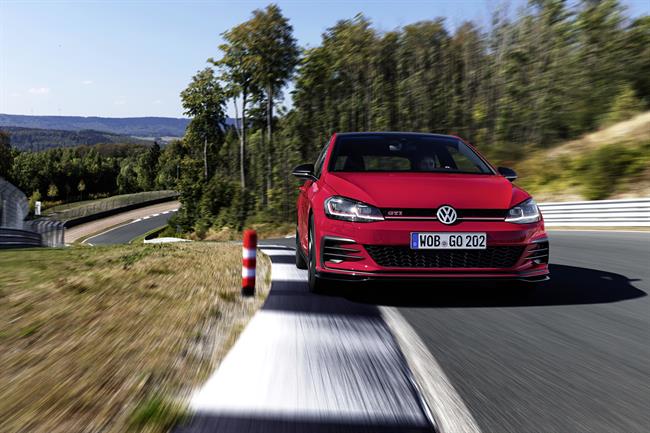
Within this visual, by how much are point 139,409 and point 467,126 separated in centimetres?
3740

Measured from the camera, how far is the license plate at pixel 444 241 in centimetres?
529

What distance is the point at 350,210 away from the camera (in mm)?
5531

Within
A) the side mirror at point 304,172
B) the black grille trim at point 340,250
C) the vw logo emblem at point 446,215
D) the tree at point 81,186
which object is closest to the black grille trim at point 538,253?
the vw logo emblem at point 446,215

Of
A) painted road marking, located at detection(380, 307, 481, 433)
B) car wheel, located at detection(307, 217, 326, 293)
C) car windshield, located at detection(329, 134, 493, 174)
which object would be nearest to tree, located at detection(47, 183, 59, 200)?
car windshield, located at detection(329, 134, 493, 174)

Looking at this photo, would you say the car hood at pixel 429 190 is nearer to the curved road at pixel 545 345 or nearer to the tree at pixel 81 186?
the curved road at pixel 545 345

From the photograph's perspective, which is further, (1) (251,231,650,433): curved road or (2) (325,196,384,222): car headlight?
(2) (325,196,384,222): car headlight

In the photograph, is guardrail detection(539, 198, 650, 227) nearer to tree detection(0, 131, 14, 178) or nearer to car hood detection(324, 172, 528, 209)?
car hood detection(324, 172, 528, 209)

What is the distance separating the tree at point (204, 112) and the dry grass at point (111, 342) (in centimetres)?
6065

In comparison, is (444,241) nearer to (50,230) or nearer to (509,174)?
(509,174)

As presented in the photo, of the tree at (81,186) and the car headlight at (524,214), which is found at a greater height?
the car headlight at (524,214)

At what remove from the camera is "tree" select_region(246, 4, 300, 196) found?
2073 inches

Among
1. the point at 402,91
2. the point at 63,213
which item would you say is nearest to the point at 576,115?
the point at 402,91

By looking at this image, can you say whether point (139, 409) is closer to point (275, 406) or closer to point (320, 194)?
point (275, 406)

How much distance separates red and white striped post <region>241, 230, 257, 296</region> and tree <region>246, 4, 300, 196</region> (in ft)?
157
